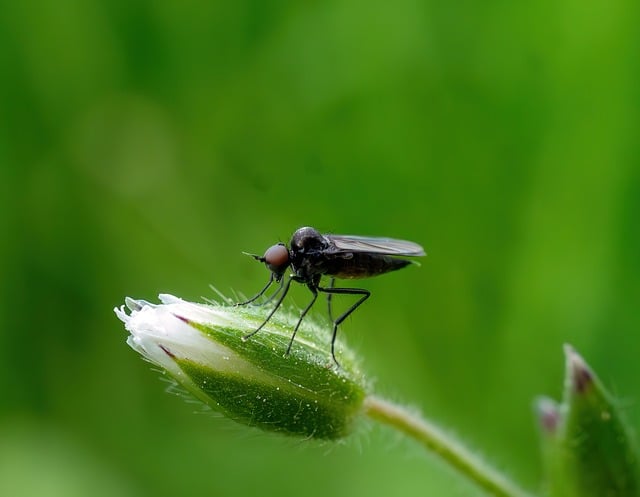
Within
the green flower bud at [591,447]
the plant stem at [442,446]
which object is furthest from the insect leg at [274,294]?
the green flower bud at [591,447]

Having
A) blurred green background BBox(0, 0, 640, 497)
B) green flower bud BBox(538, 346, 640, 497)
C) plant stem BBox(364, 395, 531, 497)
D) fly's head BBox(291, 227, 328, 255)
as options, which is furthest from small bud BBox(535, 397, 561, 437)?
fly's head BBox(291, 227, 328, 255)

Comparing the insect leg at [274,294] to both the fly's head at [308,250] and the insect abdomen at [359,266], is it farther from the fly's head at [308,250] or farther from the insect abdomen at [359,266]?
the insect abdomen at [359,266]

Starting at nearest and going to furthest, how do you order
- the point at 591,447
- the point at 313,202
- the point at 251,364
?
the point at 251,364, the point at 591,447, the point at 313,202

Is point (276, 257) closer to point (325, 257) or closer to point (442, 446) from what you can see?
point (325, 257)

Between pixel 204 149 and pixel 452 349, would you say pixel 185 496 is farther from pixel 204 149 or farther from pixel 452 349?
pixel 204 149

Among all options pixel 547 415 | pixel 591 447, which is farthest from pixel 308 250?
pixel 591 447

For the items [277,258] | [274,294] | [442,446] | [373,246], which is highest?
[373,246]

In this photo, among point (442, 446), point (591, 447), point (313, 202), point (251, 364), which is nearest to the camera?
point (251, 364)
